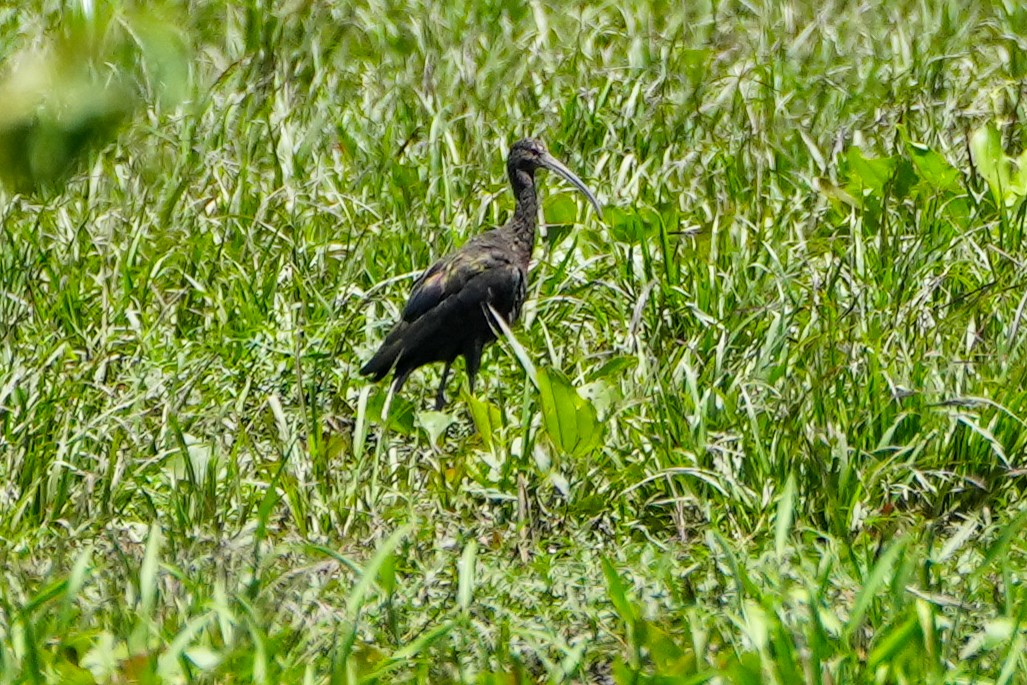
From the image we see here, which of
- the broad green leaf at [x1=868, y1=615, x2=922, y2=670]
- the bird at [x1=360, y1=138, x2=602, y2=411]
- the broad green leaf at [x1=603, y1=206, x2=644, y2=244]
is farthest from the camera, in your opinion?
the broad green leaf at [x1=603, y1=206, x2=644, y2=244]

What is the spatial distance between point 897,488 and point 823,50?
3741mm

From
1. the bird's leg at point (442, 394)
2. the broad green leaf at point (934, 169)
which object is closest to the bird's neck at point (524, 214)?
the bird's leg at point (442, 394)

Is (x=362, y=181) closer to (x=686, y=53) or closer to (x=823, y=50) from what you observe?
(x=686, y=53)

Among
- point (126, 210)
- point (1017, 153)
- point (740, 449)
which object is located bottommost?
point (1017, 153)

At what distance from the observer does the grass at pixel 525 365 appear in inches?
124

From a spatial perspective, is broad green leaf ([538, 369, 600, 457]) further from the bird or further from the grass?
the bird

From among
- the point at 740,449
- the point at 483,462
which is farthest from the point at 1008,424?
the point at 483,462

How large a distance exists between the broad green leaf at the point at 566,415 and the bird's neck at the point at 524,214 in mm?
1339

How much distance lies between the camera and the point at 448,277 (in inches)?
208

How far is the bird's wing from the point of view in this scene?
5.24 meters

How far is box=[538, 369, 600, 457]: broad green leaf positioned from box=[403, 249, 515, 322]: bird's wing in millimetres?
1059

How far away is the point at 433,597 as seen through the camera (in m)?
3.72

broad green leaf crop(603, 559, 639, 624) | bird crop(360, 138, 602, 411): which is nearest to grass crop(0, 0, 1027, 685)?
broad green leaf crop(603, 559, 639, 624)

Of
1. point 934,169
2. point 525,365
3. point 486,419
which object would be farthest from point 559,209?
point 525,365
